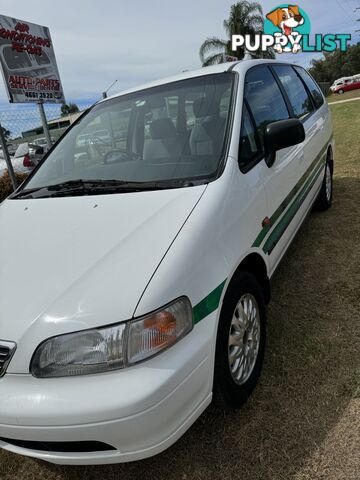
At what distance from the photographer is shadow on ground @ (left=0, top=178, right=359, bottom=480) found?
1896 millimetres

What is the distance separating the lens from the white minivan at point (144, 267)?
4.99 ft

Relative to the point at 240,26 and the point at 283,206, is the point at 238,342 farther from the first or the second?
the point at 240,26

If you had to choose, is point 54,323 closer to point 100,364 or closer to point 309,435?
point 100,364

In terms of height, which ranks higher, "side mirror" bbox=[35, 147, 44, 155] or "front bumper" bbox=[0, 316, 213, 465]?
"front bumper" bbox=[0, 316, 213, 465]

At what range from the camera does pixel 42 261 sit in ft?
6.23

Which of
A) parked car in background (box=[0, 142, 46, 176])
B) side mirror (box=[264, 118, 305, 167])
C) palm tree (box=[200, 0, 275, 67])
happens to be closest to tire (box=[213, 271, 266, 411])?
side mirror (box=[264, 118, 305, 167])

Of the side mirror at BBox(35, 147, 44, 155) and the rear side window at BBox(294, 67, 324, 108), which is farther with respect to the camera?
the side mirror at BBox(35, 147, 44, 155)

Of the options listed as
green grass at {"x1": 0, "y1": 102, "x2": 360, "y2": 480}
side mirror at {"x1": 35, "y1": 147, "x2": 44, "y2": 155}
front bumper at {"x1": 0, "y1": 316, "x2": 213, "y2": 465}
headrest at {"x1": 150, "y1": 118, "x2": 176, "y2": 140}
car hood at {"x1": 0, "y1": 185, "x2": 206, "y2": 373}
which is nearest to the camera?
front bumper at {"x1": 0, "y1": 316, "x2": 213, "y2": 465}

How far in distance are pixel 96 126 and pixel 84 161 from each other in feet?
1.40

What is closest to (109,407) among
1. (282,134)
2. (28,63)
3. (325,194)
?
(282,134)

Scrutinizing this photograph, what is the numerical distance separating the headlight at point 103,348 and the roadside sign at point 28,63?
5.88m

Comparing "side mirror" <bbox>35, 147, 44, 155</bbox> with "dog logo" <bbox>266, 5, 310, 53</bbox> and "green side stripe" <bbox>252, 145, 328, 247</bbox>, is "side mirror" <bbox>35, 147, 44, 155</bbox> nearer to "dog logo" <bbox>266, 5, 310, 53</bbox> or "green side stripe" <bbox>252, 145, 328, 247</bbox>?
"green side stripe" <bbox>252, 145, 328, 247</bbox>

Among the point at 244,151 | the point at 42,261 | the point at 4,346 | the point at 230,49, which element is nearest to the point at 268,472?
the point at 4,346

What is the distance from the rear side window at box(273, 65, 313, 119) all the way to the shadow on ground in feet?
5.58
